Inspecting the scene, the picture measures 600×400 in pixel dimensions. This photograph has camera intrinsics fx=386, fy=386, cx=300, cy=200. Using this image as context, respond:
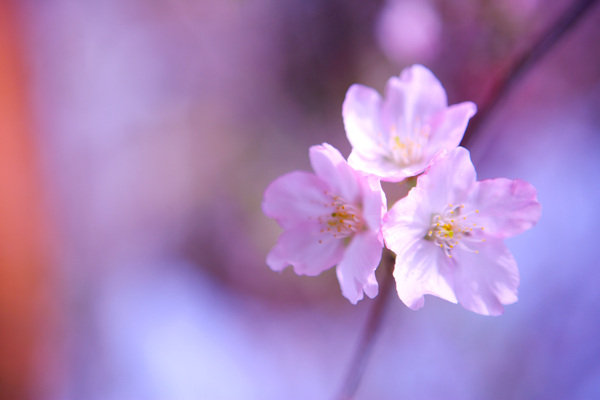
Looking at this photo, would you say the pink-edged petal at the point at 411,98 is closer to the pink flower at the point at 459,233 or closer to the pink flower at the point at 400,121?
the pink flower at the point at 400,121

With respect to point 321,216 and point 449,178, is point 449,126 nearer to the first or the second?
point 449,178

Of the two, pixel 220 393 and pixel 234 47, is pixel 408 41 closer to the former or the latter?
pixel 234 47

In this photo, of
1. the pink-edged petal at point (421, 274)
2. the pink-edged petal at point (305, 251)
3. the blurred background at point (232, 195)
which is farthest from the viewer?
the blurred background at point (232, 195)

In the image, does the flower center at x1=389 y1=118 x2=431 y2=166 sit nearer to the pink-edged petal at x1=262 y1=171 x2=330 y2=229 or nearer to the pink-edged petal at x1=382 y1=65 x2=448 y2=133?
the pink-edged petal at x1=382 y1=65 x2=448 y2=133

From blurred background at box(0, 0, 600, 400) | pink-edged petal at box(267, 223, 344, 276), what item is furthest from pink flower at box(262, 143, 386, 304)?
blurred background at box(0, 0, 600, 400)

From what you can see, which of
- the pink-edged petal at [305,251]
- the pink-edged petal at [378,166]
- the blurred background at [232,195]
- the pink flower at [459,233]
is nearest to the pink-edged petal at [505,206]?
the pink flower at [459,233]

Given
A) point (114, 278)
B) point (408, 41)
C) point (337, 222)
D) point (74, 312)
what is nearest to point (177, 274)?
point (114, 278)

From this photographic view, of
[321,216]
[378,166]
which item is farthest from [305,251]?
[378,166]
